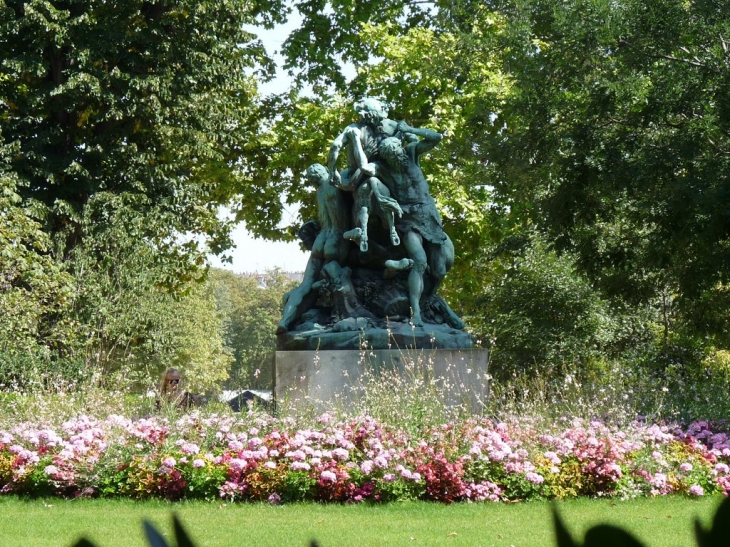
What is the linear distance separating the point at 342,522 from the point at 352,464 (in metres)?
1.21

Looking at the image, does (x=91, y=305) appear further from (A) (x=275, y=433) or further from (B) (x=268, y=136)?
(A) (x=275, y=433)

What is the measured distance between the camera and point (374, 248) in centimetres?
1134

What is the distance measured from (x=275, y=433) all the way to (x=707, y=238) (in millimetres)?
7765

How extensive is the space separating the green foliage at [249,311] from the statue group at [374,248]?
59.3 meters

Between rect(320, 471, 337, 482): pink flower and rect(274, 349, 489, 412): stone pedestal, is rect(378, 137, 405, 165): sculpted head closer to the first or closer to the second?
rect(274, 349, 489, 412): stone pedestal

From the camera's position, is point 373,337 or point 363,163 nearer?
point 373,337

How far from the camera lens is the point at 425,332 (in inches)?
417

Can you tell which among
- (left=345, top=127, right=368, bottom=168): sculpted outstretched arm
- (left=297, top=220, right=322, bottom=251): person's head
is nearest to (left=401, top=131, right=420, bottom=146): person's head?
(left=345, top=127, right=368, bottom=168): sculpted outstretched arm

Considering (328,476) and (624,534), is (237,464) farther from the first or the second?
(624,534)

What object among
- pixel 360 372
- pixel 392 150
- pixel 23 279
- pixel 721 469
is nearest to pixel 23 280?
pixel 23 279

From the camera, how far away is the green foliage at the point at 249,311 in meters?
75.2

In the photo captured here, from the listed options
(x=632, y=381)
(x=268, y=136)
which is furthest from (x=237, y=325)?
(x=632, y=381)

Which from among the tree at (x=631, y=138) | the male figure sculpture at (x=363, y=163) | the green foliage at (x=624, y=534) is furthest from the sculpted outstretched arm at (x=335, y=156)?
the green foliage at (x=624, y=534)

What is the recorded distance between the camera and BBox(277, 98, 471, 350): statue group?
1093 cm
